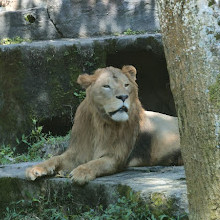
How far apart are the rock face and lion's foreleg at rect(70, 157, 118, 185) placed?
0.21 ft

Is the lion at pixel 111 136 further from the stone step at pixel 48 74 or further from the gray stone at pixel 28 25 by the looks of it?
the gray stone at pixel 28 25

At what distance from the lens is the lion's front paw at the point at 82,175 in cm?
482

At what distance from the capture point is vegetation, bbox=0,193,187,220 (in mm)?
4129

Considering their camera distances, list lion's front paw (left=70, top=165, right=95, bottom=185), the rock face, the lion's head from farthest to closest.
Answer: the lion's head, lion's front paw (left=70, top=165, right=95, bottom=185), the rock face

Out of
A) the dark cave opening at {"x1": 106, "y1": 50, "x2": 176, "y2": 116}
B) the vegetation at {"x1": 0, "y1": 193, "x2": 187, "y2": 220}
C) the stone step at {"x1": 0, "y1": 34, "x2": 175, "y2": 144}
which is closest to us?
the vegetation at {"x1": 0, "y1": 193, "x2": 187, "y2": 220}

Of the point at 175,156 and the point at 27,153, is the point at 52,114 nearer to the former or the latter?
the point at 27,153

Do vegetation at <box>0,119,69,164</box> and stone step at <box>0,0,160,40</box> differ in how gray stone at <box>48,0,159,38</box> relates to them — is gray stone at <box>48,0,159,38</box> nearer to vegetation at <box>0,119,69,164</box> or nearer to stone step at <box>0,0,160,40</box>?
stone step at <box>0,0,160,40</box>

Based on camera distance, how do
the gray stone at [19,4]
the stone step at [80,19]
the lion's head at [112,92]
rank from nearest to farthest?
the lion's head at [112,92] → the stone step at [80,19] → the gray stone at [19,4]

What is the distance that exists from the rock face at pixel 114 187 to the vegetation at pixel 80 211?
62 mm

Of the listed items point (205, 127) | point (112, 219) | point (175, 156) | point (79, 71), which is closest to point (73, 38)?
point (79, 71)

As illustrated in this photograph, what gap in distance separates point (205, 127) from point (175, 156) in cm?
317

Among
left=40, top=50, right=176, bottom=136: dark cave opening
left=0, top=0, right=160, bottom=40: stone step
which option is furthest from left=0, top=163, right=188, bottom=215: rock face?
left=0, top=0, right=160, bottom=40: stone step

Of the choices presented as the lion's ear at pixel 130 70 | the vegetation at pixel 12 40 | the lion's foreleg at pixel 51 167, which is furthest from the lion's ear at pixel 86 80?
the vegetation at pixel 12 40

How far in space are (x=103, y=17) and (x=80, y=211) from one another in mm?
5096
